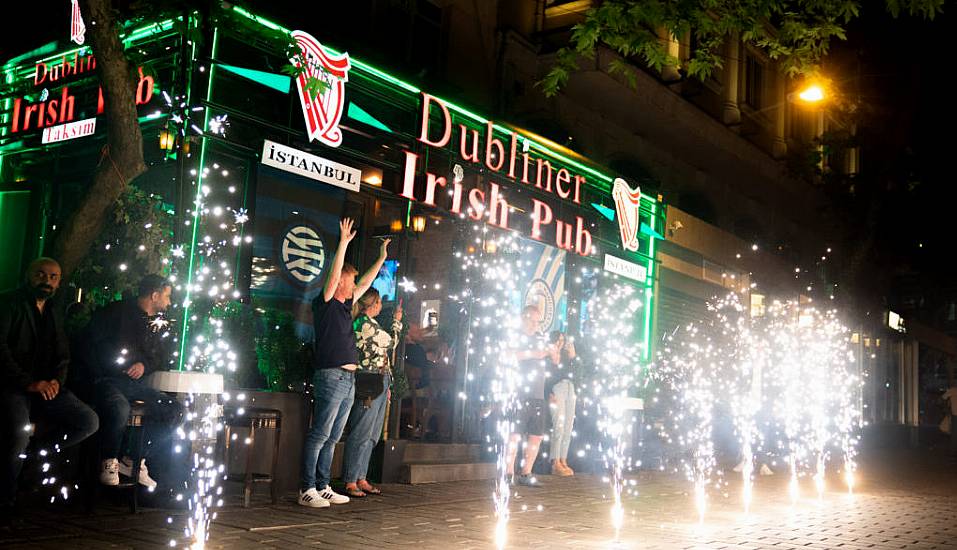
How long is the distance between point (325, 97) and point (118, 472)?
17.4ft

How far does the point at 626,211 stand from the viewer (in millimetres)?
17031

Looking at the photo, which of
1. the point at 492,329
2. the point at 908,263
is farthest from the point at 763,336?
the point at 908,263

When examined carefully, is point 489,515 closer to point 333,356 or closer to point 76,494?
point 333,356

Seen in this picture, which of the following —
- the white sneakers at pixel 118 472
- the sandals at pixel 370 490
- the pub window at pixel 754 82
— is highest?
the pub window at pixel 754 82

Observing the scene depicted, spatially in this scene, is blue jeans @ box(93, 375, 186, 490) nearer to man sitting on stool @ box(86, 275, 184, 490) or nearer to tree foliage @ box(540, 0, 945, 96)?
man sitting on stool @ box(86, 275, 184, 490)

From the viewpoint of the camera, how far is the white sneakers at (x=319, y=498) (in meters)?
7.75

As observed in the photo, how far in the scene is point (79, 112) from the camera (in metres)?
11.8

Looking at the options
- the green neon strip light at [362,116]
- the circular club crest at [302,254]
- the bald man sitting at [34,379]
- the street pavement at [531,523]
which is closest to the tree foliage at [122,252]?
the bald man sitting at [34,379]

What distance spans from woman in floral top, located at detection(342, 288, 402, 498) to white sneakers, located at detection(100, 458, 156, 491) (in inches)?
75.7

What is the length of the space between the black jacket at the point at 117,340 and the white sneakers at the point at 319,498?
69.0 inches

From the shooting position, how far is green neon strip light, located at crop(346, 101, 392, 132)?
11.9 m

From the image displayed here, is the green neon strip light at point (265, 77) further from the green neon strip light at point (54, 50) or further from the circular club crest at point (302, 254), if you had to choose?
the circular club crest at point (302, 254)

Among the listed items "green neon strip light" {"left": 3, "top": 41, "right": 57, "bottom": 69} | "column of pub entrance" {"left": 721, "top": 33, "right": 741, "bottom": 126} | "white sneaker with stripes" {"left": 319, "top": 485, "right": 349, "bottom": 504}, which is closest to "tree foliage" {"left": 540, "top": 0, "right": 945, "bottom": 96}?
"white sneaker with stripes" {"left": 319, "top": 485, "right": 349, "bottom": 504}

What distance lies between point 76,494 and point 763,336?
577 inches
